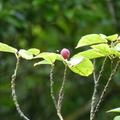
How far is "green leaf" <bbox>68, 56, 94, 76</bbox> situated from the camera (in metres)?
0.87

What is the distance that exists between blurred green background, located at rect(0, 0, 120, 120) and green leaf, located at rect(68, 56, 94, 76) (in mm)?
1250

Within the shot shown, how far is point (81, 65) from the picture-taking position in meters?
0.91

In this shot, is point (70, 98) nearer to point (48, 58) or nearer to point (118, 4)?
point (118, 4)

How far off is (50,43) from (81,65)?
6.54ft

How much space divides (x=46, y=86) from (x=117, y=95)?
0.52 m

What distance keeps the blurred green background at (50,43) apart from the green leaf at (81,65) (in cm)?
125

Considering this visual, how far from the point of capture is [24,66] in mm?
2766

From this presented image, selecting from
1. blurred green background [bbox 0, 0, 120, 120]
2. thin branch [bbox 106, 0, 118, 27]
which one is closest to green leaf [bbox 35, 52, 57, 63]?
blurred green background [bbox 0, 0, 120, 120]

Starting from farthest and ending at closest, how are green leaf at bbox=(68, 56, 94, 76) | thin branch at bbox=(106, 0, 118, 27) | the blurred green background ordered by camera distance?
1. thin branch at bbox=(106, 0, 118, 27)
2. the blurred green background
3. green leaf at bbox=(68, 56, 94, 76)

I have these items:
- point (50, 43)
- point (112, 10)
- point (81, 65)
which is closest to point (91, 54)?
point (81, 65)

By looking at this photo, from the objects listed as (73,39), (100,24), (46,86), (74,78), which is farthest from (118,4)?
(46,86)

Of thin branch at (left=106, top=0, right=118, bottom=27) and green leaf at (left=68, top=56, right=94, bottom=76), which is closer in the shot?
green leaf at (left=68, top=56, right=94, bottom=76)

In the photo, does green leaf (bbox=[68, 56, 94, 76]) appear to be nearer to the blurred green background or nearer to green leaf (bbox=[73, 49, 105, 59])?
green leaf (bbox=[73, 49, 105, 59])

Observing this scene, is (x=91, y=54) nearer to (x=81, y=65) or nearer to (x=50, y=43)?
(x=81, y=65)
